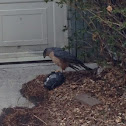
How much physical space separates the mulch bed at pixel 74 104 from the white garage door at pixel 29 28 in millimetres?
1051

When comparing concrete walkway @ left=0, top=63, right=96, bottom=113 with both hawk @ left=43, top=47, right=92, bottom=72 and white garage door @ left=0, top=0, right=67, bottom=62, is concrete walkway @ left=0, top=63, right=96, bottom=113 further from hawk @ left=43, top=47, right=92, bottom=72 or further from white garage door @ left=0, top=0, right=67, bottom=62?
hawk @ left=43, top=47, right=92, bottom=72

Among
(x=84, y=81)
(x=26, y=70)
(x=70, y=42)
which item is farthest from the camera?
(x=26, y=70)

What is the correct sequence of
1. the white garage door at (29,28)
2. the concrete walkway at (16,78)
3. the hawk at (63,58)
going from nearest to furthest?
1. the concrete walkway at (16,78)
2. the hawk at (63,58)
3. the white garage door at (29,28)

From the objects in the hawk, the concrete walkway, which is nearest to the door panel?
the concrete walkway

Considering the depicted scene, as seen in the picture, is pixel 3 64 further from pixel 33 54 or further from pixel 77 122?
pixel 77 122

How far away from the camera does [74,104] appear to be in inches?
237

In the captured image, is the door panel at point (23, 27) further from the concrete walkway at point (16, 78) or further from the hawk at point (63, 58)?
the hawk at point (63, 58)

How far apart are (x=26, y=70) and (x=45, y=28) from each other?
2.66 ft

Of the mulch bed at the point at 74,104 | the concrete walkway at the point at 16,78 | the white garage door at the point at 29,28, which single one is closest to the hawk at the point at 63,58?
the mulch bed at the point at 74,104

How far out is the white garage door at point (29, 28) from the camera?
25.4 ft

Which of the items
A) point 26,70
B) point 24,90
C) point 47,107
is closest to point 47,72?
point 26,70

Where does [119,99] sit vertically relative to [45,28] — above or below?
below

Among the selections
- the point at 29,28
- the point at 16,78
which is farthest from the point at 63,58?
the point at 29,28

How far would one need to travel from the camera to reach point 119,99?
19.8 ft
